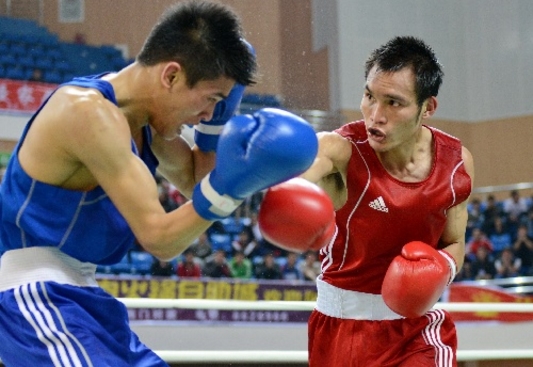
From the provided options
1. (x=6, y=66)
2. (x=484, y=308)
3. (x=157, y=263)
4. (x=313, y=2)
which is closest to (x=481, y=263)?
(x=157, y=263)

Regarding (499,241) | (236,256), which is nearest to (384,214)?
(236,256)

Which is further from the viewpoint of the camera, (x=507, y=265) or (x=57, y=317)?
(x=507, y=265)

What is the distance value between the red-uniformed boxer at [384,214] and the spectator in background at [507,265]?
6681mm

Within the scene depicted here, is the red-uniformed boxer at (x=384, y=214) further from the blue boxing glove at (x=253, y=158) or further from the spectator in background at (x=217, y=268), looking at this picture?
Answer: the spectator in background at (x=217, y=268)

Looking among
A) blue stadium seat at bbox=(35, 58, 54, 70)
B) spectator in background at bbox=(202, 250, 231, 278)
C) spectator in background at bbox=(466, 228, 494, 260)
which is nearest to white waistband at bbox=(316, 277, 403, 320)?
spectator in background at bbox=(202, 250, 231, 278)

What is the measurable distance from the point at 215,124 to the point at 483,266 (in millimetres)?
7357

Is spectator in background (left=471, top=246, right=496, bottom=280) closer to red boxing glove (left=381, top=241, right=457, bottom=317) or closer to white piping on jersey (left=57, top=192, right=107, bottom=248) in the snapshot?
red boxing glove (left=381, top=241, right=457, bottom=317)

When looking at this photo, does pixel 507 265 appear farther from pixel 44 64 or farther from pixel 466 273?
pixel 44 64

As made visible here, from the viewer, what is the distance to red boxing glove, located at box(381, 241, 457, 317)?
2.30 meters

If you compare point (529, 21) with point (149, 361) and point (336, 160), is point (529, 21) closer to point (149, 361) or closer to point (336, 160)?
point (336, 160)

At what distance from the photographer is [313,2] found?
11430 millimetres

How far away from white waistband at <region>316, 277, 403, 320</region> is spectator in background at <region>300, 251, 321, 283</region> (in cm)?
537

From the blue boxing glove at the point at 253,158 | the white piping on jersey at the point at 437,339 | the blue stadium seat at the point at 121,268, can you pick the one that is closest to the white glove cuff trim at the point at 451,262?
the white piping on jersey at the point at 437,339

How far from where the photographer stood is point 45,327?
1770 mm
